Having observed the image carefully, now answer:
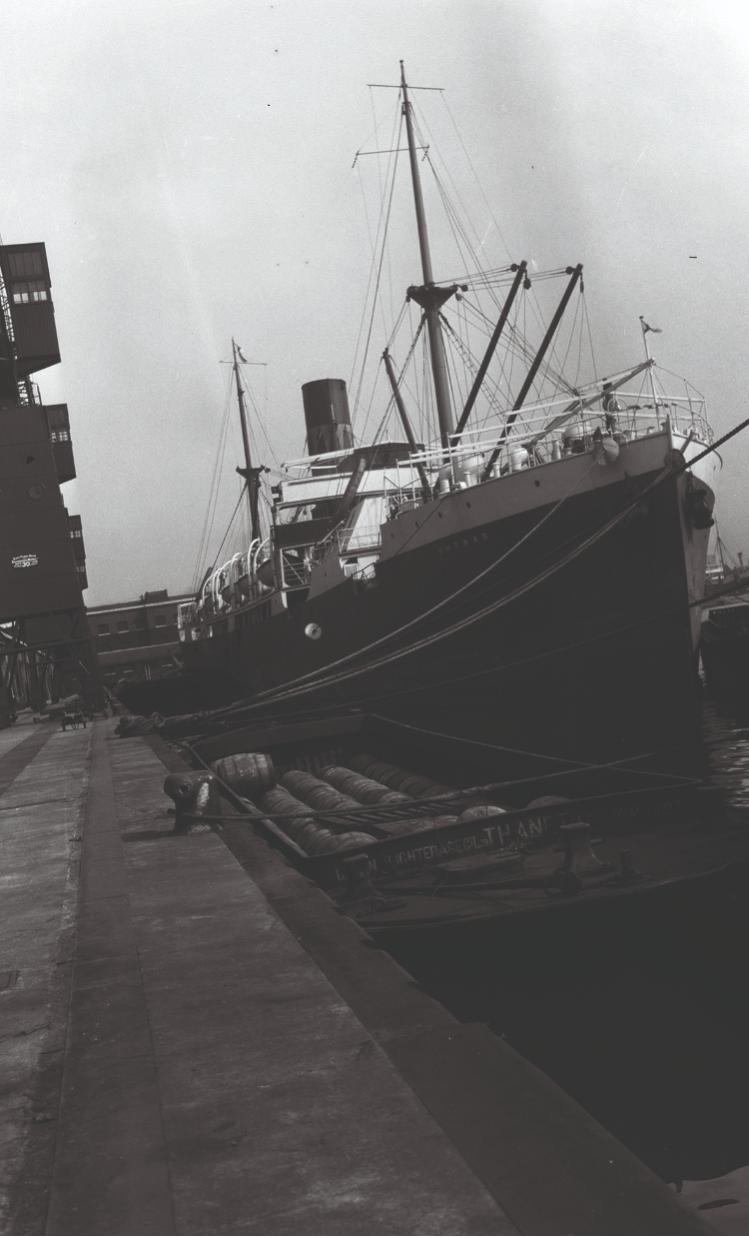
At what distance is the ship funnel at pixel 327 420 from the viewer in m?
46.6

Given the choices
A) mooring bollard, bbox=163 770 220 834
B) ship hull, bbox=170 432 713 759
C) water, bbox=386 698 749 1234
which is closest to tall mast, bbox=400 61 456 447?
ship hull, bbox=170 432 713 759

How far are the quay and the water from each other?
181 centimetres

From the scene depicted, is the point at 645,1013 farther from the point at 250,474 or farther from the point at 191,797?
the point at 250,474

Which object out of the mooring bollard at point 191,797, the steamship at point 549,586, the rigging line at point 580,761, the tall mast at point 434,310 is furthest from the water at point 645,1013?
the tall mast at point 434,310

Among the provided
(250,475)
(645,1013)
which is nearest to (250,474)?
(250,475)

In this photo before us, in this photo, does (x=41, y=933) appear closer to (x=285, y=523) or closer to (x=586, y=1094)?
(x=586, y=1094)

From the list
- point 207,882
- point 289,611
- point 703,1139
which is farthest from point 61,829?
point 289,611

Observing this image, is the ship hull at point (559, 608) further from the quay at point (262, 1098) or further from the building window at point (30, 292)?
the building window at point (30, 292)

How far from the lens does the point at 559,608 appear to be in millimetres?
19453

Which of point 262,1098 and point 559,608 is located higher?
point 559,608

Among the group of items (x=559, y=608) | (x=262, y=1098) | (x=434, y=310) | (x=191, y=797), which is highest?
(x=434, y=310)

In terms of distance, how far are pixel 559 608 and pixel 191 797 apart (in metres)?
11.3

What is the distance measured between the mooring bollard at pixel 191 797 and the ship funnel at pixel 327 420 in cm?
3741

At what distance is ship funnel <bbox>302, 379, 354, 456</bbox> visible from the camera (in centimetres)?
4656
